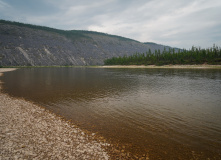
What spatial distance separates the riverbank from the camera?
24.4 feet

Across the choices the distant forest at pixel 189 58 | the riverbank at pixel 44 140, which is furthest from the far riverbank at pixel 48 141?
the distant forest at pixel 189 58

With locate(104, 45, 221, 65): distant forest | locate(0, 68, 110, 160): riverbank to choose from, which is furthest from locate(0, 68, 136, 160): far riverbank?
locate(104, 45, 221, 65): distant forest

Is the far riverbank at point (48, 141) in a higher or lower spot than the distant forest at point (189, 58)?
lower

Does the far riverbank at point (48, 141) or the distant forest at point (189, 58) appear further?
the distant forest at point (189, 58)

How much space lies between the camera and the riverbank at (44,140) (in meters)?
7.45

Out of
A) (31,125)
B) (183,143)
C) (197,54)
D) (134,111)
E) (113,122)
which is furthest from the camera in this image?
(197,54)

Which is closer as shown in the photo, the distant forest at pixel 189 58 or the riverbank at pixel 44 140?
the riverbank at pixel 44 140

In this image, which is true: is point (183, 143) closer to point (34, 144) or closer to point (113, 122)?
point (113, 122)

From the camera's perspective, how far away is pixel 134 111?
14961 millimetres

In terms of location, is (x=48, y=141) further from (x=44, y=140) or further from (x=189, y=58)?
(x=189, y=58)

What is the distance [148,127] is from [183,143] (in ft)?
9.22

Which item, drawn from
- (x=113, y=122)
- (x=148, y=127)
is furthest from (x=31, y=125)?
(x=148, y=127)

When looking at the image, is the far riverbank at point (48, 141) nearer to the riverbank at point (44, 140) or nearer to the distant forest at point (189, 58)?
the riverbank at point (44, 140)

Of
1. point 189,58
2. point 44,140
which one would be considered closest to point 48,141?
point 44,140
